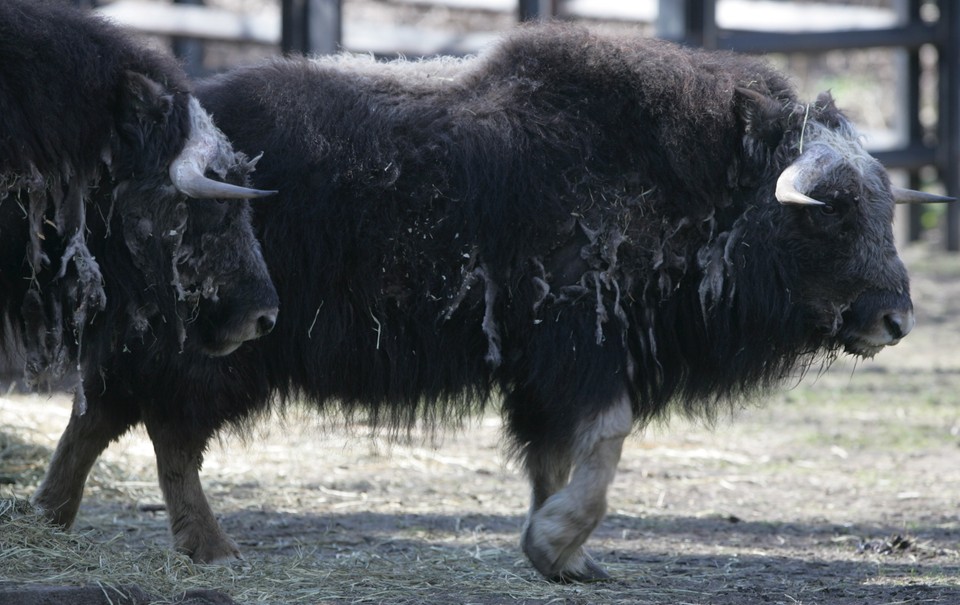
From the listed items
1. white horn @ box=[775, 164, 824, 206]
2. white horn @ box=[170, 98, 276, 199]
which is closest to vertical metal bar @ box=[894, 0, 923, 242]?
white horn @ box=[775, 164, 824, 206]

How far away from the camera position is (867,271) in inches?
169

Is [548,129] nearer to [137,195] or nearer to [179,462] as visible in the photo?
[137,195]

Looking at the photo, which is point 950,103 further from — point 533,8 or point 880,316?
point 880,316

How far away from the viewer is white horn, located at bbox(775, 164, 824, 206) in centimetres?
418

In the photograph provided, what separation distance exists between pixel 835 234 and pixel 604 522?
1.50 metres

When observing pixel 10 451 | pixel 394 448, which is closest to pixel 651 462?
pixel 394 448

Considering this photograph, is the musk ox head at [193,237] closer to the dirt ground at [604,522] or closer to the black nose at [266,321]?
the black nose at [266,321]

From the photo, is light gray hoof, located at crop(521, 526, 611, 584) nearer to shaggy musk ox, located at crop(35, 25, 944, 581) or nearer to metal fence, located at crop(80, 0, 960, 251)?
shaggy musk ox, located at crop(35, 25, 944, 581)

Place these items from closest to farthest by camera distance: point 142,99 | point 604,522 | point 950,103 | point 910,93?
1. point 142,99
2. point 604,522
3. point 950,103
4. point 910,93

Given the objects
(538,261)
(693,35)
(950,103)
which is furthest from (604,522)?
(950,103)

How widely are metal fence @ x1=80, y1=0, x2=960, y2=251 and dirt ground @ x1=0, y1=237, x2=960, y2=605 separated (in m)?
3.26

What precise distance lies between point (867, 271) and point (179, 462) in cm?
225

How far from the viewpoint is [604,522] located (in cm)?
521

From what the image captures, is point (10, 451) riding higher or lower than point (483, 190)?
lower
